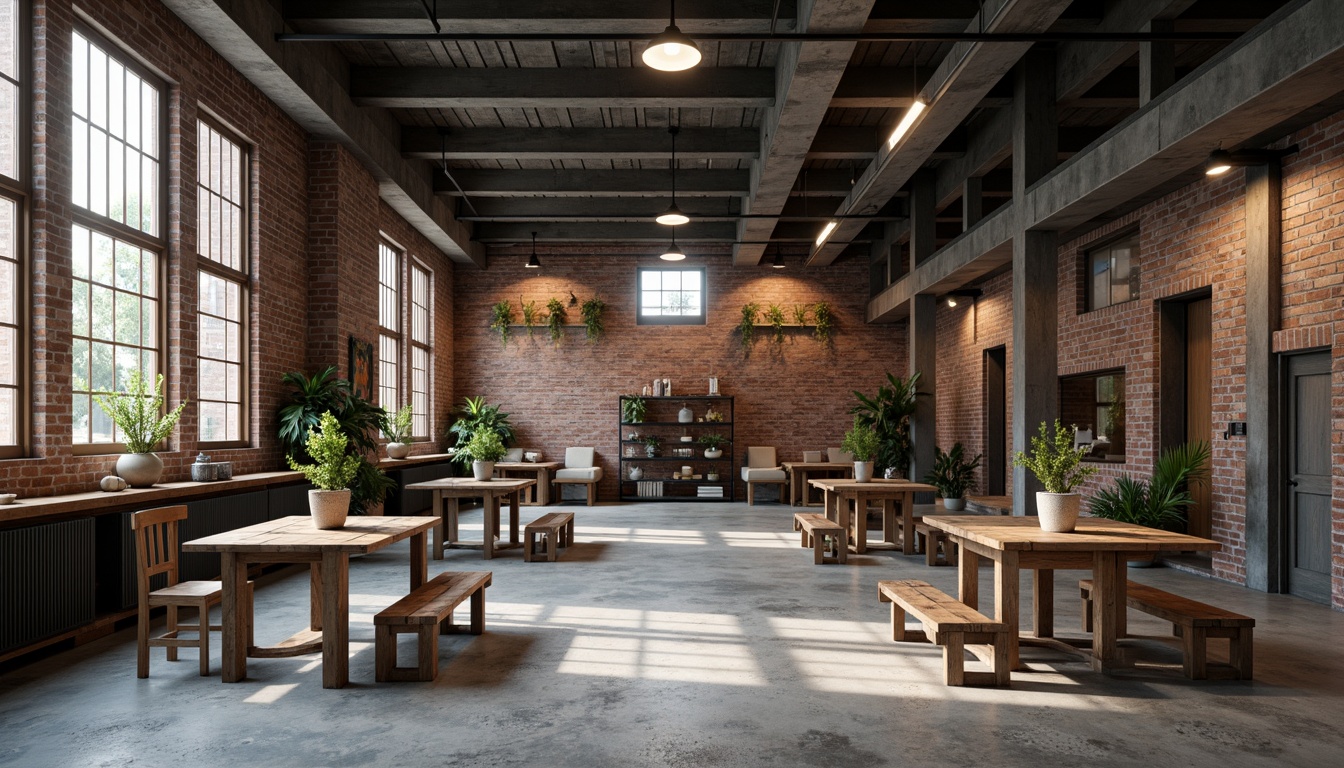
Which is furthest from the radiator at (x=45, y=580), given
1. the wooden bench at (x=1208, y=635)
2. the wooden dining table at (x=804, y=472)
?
the wooden dining table at (x=804, y=472)

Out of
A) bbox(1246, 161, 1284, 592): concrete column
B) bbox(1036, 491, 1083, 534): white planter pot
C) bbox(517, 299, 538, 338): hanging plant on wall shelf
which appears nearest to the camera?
bbox(1036, 491, 1083, 534): white planter pot

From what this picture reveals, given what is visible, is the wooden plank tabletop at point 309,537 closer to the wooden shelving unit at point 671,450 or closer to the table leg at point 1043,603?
the table leg at point 1043,603

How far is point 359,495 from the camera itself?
8508mm

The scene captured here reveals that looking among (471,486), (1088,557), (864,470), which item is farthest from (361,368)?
(1088,557)

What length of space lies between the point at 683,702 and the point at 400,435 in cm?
891

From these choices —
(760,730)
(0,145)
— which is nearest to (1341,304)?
(760,730)

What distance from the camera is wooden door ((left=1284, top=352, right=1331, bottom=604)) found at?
249 inches

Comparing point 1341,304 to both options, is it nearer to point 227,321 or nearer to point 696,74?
point 696,74

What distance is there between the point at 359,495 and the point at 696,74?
537cm

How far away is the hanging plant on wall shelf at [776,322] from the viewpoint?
1597cm

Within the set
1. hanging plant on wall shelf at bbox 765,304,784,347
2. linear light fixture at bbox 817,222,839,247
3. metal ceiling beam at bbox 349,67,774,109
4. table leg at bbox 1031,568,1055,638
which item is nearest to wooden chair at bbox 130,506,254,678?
table leg at bbox 1031,568,1055,638

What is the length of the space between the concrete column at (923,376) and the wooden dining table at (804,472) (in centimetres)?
213

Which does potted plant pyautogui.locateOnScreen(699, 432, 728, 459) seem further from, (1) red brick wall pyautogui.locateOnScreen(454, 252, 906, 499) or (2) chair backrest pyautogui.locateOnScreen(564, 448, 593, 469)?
(2) chair backrest pyautogui.locateOnScreen(564, 448, 593, 469)

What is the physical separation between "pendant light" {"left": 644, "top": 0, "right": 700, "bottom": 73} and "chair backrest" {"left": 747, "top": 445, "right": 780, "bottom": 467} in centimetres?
1057
